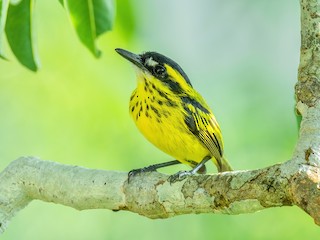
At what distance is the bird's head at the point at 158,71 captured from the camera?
4.88 m

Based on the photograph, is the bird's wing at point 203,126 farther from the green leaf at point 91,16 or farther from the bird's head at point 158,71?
the green leaf at point 91,16

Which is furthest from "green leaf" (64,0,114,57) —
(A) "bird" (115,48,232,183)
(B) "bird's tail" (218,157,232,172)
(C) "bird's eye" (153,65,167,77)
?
(B) "bird's tail" (218,157,232,172)

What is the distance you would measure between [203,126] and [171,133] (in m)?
0.26

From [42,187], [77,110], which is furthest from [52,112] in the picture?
[42,187]

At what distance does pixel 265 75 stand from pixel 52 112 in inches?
73.7

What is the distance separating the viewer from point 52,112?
6.36m

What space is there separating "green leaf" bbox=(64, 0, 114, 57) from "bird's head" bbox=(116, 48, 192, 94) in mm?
615

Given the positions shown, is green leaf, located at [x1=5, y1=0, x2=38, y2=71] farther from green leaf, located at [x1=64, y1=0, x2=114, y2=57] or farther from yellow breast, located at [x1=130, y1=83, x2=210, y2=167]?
yellow breast, located at [x1=130, y1=83, x2=210, y2=167]

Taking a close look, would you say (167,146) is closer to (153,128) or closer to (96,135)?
(153,128)

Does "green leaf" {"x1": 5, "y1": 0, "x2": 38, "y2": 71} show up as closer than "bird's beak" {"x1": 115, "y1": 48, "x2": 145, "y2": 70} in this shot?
Yes

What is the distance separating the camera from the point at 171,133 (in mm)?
4699

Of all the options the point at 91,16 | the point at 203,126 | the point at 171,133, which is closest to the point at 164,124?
the point at 171,133

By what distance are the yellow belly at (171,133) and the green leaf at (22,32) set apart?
83cm

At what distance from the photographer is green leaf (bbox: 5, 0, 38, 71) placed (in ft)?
13.4
